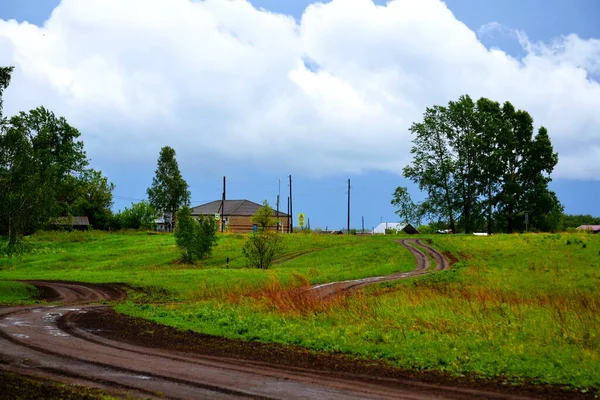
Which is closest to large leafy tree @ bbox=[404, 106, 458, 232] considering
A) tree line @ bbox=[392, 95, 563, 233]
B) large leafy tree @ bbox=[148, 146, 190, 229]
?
tree line @ bbox=[392, 95, 563, 233]

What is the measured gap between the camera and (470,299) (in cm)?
2425

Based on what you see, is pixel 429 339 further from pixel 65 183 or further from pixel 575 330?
pixel 65 183

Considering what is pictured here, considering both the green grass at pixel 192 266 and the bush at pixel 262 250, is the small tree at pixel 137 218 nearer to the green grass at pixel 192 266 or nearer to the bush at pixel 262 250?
the green grass at pixel 192 266

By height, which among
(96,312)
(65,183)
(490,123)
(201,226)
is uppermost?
(490,123)

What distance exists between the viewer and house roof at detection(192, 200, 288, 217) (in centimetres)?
14238

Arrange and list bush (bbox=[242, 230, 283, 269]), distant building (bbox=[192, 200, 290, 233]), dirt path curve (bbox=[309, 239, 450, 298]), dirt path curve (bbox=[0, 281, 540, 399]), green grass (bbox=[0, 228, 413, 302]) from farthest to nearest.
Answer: distant building (bbox=[192, 200, 290, 233])
bush (bbox=[242, 230, 283, 269])
green grass (bbox=[0, 228, 413, 302])
dirt path curve (bbox=[309, 239, 450, 298])
dirt path curve (bbox=[0, 281, 540, 399])

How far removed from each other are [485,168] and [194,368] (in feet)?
254

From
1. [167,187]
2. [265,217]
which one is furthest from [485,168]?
[167,187]

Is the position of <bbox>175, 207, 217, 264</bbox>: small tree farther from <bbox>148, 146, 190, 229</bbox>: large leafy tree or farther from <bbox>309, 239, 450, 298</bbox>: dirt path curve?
<bbox>148, 146, 190, 229</bbox>: large leafy tree

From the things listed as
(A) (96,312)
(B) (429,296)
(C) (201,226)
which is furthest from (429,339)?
(C) (201,226)

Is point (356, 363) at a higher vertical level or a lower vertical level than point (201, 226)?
lower

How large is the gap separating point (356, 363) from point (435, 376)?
2.07 m

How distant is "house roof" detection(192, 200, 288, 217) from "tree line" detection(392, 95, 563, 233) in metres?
59.7

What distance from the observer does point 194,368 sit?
485 inches
